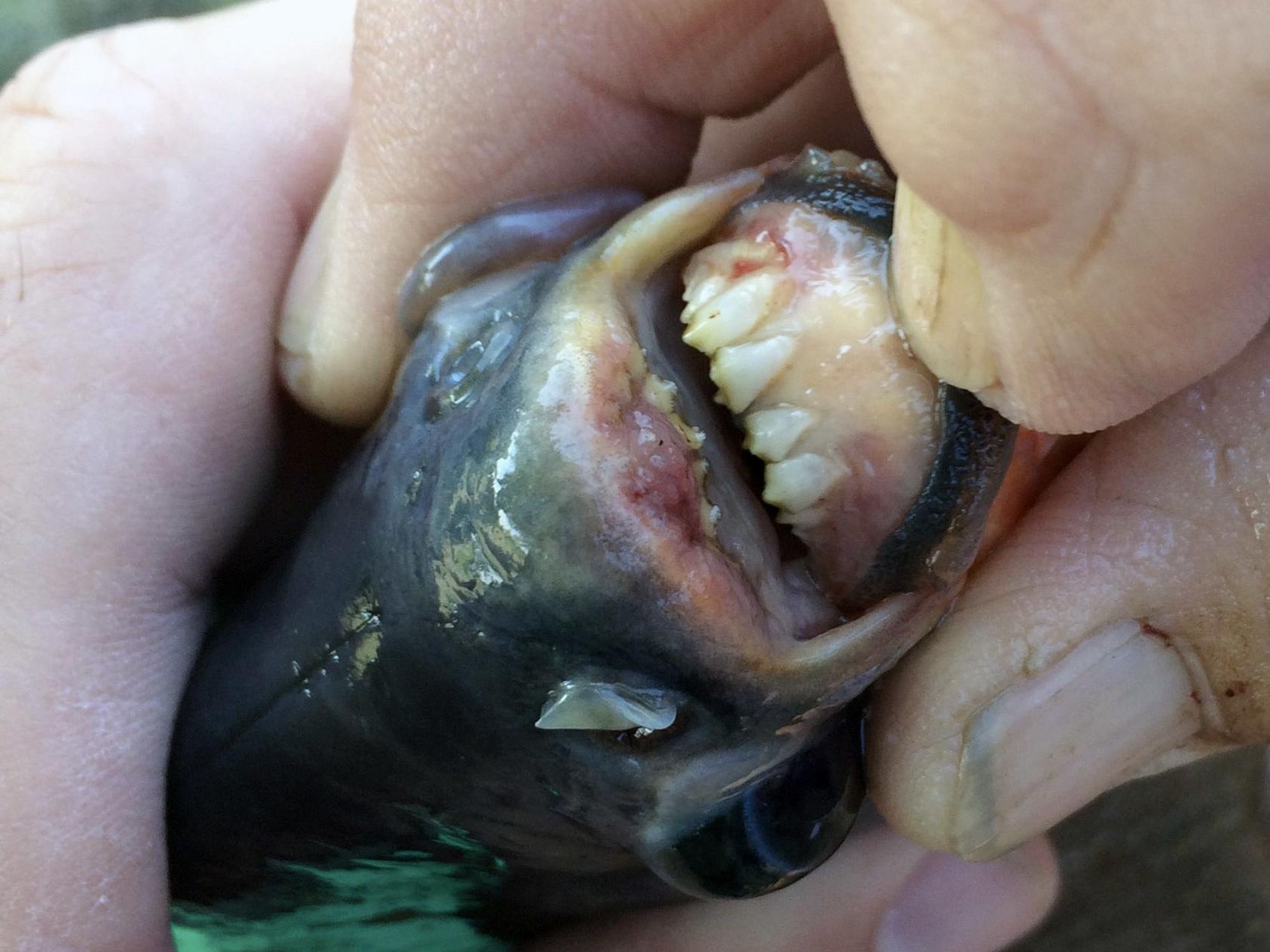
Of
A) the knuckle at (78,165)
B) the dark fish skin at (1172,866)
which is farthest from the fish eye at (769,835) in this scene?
the dark fish skin at (1172,866)

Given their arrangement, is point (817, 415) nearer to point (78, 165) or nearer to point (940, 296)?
point (940, 296)

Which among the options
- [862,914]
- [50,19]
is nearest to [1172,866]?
[862,914]

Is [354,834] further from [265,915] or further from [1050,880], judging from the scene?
[1050,880]

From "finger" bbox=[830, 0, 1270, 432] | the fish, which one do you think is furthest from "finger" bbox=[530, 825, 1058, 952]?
"finger" bbox=[830, 0, 1270, 432]

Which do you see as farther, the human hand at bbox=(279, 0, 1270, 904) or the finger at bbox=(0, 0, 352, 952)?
the finger at bbox=(0, 0, 352, 952)

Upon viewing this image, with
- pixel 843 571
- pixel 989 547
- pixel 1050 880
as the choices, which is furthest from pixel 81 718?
pixel 1050 880

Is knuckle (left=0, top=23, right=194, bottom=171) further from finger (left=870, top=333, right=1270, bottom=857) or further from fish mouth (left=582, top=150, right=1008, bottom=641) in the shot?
finger (left=870, top=333, right=1270, bottom=857)
